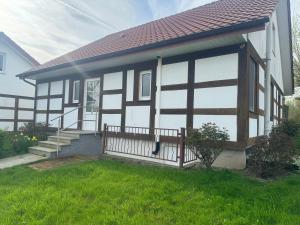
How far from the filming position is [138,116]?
28.0 feet

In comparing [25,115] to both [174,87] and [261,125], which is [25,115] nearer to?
[174,87]

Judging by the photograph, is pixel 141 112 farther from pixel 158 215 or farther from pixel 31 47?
pixel 31 47

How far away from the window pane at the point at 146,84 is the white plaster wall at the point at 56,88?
4.96 m

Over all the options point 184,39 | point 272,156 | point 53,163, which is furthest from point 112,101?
point 272,156

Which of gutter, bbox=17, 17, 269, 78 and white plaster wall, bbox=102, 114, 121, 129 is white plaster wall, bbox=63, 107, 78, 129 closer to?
white plaster wall, bbox=102, 114, 121, 129

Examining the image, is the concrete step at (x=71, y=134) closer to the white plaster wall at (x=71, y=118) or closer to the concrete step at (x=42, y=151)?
the concrete step at (x=42, y=151)

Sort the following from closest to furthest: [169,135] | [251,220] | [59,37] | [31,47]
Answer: [251,220], [169,135], [59,37], [31,47]

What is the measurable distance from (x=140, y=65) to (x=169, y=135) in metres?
2.71

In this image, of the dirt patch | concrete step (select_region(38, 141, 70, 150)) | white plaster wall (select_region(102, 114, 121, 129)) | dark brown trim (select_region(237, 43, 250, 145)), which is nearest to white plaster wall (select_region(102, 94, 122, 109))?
white plaster wall (select_region(102, 114, 121, 129))

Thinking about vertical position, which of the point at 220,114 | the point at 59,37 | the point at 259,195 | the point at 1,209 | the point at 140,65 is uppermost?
the point at 59,37

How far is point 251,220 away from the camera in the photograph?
325cm

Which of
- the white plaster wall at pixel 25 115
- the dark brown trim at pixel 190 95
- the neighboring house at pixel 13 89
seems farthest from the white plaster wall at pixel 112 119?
the white plaster wall at pixel 25 115

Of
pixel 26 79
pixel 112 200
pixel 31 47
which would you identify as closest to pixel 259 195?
pixel 112 200

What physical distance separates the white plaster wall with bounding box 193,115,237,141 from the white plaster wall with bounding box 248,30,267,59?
2.29 m
